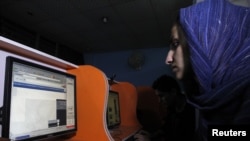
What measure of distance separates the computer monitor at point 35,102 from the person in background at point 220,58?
0.60 m

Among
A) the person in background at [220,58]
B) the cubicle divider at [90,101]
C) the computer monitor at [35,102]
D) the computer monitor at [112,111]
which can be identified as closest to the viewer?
the person in background at [220,58]

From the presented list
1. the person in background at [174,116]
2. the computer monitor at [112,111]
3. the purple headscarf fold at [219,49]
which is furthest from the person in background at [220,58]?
the person in background at [174,116]

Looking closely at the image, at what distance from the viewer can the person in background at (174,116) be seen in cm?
167

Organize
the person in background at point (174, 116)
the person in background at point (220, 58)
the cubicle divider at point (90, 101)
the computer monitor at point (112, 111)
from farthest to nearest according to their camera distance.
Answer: the person in background at point (174, 116)
the computer monitor at point (112, 111)
the cubicle divider at point (90, 101)
the person in background at point (220, 58)

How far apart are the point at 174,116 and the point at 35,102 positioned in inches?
52.0

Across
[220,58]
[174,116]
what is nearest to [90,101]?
[220,58]

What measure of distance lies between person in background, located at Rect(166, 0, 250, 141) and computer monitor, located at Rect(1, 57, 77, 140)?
0.60 m

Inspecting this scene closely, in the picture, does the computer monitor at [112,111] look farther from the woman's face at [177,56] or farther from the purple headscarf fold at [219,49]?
the purple headscarf fold at [219,49]

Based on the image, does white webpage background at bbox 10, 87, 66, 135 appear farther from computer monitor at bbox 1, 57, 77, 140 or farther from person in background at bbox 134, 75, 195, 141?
person in background at bbox 134, 75, 195, 141

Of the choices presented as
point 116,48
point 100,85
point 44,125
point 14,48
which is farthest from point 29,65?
point 116,48

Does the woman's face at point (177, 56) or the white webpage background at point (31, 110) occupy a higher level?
the woman's face at point (177, 56)

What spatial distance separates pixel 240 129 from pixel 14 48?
2.77 feet

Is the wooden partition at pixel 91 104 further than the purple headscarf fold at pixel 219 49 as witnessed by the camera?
Yes

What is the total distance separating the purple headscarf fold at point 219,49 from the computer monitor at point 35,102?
604 millimetres
